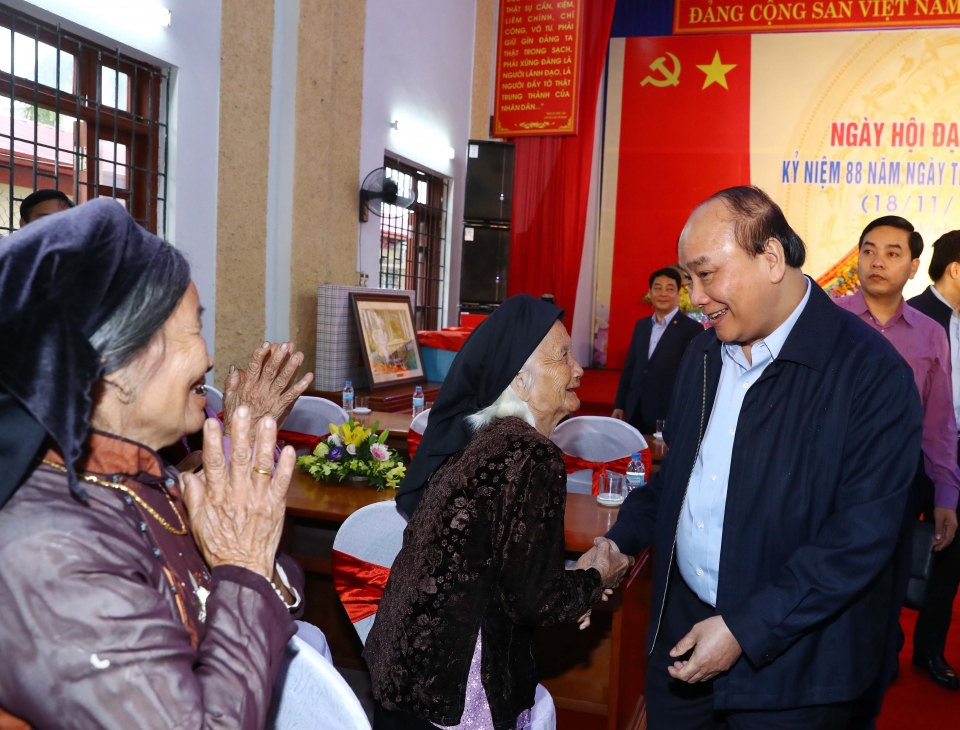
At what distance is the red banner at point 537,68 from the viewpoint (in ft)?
28.9

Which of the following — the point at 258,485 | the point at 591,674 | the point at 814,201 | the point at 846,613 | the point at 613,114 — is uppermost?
the point at 613,114

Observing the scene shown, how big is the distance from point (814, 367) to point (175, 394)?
1.21 m

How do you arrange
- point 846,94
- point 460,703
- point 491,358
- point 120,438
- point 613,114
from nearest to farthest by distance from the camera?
point 120,438 → point 460,703 → point 491,358 → point 846,94 → point 613,114

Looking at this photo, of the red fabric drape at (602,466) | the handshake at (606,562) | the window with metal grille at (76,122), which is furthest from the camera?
the window with metal grille at (76,122)

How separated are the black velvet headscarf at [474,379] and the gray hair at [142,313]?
89 centimetres

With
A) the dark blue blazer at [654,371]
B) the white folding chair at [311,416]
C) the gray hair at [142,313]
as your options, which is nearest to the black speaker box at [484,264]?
the dark blue blazer at [654,371]

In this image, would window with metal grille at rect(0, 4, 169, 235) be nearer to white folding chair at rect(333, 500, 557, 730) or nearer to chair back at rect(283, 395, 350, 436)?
chair back at rect(283, 395, 350, 436)

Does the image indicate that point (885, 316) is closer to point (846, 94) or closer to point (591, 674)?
point (591, 674)

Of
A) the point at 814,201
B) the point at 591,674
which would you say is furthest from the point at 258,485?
the point at 814,201

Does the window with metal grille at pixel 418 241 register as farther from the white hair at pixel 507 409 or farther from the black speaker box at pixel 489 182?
the white hair at pixel 507 409

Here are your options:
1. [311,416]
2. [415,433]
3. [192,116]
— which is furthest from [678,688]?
[192,116]

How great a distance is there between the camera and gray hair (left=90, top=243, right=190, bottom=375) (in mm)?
1079

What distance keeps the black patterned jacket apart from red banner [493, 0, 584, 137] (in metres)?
7.59

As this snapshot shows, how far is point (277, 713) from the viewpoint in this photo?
1.33m
